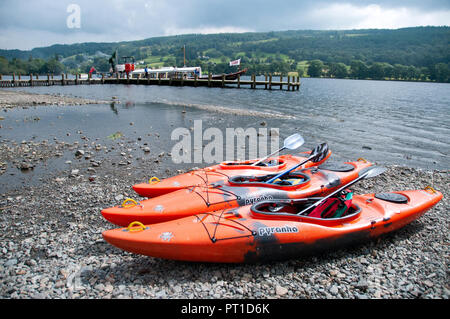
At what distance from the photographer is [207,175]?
23.4 ft

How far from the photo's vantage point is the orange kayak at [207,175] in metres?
6.75

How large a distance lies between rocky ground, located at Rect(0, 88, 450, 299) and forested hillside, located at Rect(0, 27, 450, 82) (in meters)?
113

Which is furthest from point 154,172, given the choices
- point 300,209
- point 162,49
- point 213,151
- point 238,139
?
point 162,49

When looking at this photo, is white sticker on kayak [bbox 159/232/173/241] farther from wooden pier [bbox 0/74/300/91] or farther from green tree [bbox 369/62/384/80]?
green tree [bbox 369/62/384/80]

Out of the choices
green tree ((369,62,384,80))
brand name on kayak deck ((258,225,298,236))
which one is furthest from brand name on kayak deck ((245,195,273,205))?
green tree ((369,62,384,80))

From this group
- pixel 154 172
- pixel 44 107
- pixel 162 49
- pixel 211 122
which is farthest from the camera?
pixel 162 49

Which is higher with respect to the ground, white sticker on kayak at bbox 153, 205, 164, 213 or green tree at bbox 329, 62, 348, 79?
→ green tree at bbox 329, 62, 348, 79

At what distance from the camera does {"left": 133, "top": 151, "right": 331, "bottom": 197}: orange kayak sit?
22.1 feet

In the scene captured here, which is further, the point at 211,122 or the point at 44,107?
the point at 44,107

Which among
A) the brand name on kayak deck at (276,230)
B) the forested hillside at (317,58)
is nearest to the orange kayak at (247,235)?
the brand name on kayak deck at (276,230)

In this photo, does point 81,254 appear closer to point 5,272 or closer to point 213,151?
point 5,272

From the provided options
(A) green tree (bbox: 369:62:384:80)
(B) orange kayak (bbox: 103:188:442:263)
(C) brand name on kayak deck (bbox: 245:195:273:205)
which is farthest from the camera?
(A) green tree (bbox: 369:62:384:80)

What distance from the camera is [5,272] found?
439 cm

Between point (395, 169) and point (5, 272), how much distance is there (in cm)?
1091
